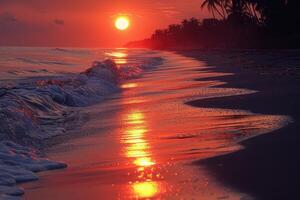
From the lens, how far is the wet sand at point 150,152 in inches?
181

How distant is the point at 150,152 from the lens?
6199 mm

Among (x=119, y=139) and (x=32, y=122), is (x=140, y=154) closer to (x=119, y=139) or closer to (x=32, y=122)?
(x=119, y=139)

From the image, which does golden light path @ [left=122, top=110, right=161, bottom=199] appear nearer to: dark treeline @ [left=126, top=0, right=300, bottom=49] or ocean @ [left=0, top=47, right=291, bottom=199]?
ocean @ [left=0, top=47, right=291, bottom=199]

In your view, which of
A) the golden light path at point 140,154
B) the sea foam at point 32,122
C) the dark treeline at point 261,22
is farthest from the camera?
the dark treeline at point 261,22

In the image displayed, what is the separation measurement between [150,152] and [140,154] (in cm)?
11

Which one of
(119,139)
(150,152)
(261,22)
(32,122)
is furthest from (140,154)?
(261,22)

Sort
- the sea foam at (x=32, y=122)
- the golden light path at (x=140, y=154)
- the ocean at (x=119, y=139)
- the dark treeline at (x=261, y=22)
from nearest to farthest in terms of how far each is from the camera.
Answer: the golden light path at (x=140, y=154), the ocean at (x=119, y=139), the sea foam at (x=32, y=122), the dark treeline at (x=261, y=22)

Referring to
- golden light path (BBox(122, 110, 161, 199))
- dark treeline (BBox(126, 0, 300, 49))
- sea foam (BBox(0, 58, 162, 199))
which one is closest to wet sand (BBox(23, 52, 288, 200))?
golden light path (BBox(122, 110, 161, 199))

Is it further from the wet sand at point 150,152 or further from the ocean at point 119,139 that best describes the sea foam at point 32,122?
the wet sand at point 150,152

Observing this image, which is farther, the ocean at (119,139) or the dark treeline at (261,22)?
the dark treeline at (261,22)

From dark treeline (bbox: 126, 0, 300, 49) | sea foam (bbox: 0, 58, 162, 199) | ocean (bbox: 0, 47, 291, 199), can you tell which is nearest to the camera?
ocean (bbox: 0, 47, 291, 199)

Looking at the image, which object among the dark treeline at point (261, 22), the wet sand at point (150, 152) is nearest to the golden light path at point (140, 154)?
the wet sand at point (150, 152)

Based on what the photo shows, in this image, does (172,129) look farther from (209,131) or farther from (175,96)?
(175,96)

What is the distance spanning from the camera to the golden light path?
454 cm
